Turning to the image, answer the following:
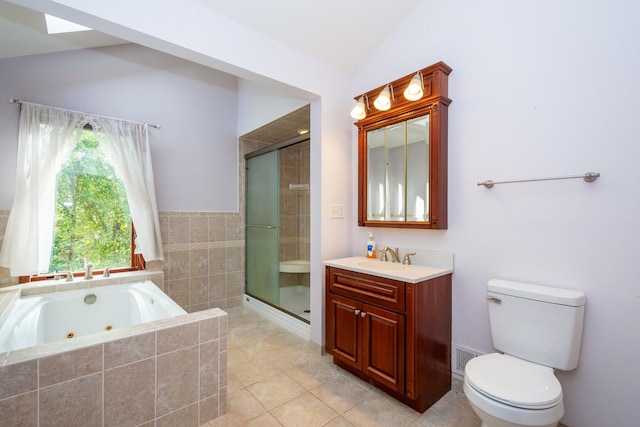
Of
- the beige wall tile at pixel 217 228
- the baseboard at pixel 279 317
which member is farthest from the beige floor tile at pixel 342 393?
the beige wall tile at pixel 217 228

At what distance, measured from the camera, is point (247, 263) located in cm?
368

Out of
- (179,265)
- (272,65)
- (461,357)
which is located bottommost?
(461,357)

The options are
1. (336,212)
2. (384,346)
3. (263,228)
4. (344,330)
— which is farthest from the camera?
(263,228)

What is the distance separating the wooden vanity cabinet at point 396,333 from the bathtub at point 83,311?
110 centimetres

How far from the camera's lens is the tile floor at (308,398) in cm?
164

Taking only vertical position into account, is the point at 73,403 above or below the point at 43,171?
below

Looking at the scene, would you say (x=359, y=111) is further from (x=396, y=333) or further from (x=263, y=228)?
(x=263, y=228)

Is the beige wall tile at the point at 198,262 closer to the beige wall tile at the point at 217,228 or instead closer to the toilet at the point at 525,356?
the beige wall tile at the point at 217,228

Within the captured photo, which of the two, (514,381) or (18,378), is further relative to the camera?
(514,381)

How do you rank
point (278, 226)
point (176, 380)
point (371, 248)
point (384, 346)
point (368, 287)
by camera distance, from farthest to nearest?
point (278, 226), point (371, 248), point (368, 287), point (384, 346), point (176, 380)

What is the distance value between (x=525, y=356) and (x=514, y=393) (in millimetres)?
407

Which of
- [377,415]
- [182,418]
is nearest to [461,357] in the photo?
[377,415]

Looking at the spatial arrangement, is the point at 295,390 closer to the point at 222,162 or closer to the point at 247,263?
the point at 247,263

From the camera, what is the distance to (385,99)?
6.98 ft
